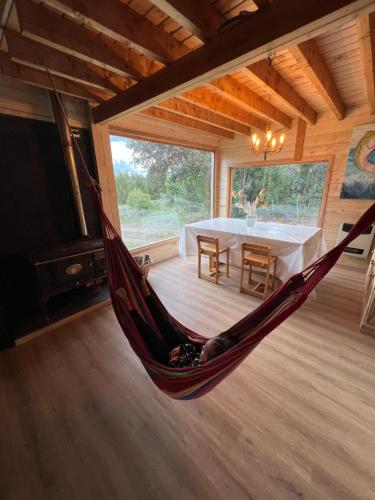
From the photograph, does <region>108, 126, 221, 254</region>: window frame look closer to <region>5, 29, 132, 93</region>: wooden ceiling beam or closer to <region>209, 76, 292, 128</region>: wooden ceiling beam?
<region>5, 29, 132, 93</region>: wooden ceiling beam

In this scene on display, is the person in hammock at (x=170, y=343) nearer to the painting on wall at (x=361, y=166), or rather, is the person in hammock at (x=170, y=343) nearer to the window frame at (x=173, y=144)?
the window frame at (x=173, y=144)

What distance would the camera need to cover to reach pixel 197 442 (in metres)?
1.13

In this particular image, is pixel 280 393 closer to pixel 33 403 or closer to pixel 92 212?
pixel 33 403

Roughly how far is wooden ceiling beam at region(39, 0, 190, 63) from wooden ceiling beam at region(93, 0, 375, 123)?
14cm

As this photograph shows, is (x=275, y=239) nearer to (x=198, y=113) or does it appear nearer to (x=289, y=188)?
(x=289, y=188)

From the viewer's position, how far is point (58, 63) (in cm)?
158

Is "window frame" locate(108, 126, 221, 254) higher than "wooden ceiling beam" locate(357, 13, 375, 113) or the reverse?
the reverse

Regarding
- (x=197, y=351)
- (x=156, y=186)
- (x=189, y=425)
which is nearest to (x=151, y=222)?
(x=156, y=186)

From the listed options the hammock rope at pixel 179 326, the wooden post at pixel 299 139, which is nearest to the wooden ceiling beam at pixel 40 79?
the hammock rope at pixel 179 326

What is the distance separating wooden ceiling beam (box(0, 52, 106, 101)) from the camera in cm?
162

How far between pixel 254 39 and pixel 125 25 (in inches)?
32.5

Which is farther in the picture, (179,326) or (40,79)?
(40,79)

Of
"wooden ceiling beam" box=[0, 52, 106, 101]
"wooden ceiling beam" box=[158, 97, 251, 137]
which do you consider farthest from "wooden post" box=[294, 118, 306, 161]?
"wooden ceiling beam" box=[0, 52, 106, 101]

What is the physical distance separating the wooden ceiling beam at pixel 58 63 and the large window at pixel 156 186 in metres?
0.98
